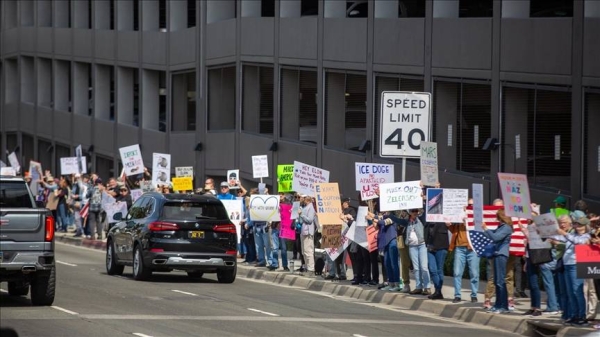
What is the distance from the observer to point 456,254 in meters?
21.0

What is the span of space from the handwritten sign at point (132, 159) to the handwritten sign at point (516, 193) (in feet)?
67.8

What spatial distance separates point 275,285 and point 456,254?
599 centimetres

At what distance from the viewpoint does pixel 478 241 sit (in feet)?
67.1

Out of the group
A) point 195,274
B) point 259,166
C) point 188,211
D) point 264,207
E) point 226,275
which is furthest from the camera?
point 259,166

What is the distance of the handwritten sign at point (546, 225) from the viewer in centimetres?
1808

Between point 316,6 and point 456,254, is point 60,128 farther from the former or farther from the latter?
point 456,254

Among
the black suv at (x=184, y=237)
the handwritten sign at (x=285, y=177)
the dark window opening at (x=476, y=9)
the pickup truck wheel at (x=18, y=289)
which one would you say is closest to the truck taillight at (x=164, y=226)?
the black suv at (x=184, y=237)

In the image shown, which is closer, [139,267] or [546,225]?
[546,225]

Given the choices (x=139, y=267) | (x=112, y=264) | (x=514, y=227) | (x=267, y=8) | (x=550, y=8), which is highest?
(x=267, y=8)

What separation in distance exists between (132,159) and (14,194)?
18.3 meters

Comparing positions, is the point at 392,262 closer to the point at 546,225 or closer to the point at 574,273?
the point at 546,225

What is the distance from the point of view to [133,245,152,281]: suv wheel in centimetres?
2477

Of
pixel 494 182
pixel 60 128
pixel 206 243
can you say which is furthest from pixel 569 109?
pixel 60 128

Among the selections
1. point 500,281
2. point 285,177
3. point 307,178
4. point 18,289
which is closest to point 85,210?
point 285,177
